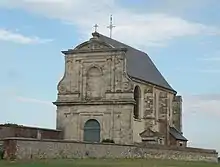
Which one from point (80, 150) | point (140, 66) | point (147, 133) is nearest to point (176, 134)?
point (147, 133)

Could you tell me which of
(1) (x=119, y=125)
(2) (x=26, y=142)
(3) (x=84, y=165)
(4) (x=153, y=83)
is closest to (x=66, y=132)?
(1) (x=119, y=125)

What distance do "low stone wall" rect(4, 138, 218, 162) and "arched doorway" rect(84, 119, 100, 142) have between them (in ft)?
23.5

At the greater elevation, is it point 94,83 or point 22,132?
point 94,83

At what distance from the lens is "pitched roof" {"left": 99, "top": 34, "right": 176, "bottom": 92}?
2178 inches

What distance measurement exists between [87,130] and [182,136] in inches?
495

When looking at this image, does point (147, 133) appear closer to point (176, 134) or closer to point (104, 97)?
point (104, 97)

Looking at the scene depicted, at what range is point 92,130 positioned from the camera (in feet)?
175

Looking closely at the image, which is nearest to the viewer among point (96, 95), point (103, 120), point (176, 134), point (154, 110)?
point (103, 120)

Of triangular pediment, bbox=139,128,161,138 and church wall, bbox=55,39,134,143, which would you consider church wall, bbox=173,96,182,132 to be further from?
church wall, bbox=55,39,134,143

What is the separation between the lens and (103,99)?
52656 mm

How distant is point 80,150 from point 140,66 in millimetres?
22217

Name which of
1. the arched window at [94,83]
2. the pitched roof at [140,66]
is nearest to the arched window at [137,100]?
the pitched roof at [140,66]

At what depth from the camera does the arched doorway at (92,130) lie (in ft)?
174

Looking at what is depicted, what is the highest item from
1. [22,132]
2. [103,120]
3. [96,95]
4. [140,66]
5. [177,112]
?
[140,66]
